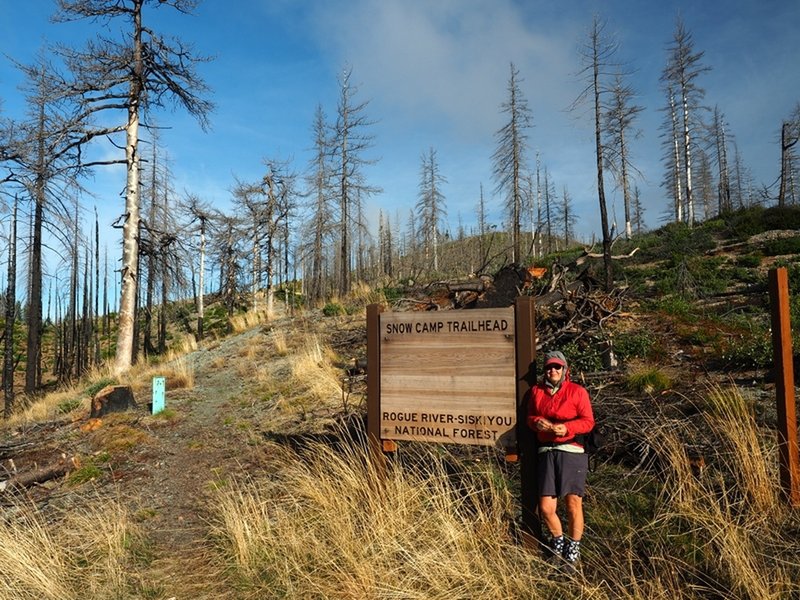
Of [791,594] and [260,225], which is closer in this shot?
[791,594]

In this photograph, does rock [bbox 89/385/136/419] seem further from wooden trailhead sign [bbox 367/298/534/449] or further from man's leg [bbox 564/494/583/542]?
man's leg [bbox 564/494/583/542]

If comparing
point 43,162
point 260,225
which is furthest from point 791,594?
point 260,225

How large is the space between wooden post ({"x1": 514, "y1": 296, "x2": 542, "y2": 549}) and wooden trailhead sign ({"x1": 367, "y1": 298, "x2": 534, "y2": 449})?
0.08 feet

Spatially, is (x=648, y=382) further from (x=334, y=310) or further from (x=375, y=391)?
(x=334, y=310)

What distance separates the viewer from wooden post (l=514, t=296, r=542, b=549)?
350cm

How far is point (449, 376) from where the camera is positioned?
152 inches

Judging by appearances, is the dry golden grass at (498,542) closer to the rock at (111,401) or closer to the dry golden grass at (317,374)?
the dry golden grass at (317,374)

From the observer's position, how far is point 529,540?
11.0 feet

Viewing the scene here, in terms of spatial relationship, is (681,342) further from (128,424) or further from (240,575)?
(128,424)

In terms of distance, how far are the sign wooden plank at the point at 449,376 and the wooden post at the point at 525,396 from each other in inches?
2.2

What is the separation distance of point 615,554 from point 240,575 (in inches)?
98.6

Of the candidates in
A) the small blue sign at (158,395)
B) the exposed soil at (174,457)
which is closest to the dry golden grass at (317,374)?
the exposed soil at (174,457)

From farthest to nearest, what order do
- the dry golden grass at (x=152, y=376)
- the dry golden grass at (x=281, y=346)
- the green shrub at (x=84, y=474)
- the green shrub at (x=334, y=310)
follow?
1. the green shrub at (x=334, y=310)
2. the dry golden grass at (x=281, y=346)
3. the dry golden grass at (x=152, y=376)
4. the green shrub at (x=84, y=474)

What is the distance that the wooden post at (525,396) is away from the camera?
11.5ft
